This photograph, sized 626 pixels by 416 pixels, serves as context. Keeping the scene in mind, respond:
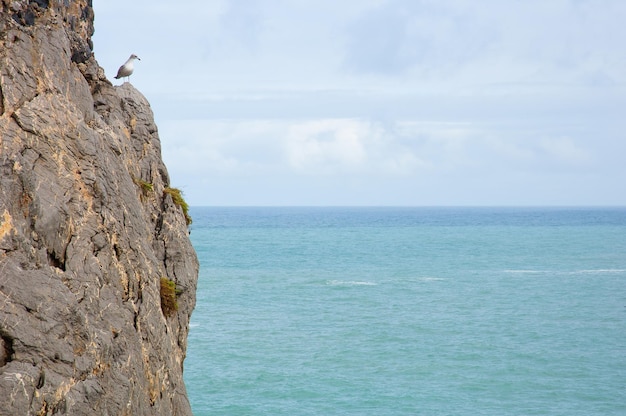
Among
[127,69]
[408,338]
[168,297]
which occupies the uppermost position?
[127,69]

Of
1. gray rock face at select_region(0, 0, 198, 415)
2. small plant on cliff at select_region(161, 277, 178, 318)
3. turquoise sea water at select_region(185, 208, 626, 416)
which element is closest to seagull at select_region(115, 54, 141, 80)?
gray rock face at select_region(0, 0, 198, 415)

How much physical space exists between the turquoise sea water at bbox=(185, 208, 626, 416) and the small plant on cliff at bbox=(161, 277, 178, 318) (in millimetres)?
18777

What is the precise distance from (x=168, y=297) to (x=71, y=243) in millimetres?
3685

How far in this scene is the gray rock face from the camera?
1130cm

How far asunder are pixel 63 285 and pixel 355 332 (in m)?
44.3

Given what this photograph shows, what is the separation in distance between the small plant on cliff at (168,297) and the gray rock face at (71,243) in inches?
8.8

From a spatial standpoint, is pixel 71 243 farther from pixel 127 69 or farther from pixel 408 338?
pixel 408 338

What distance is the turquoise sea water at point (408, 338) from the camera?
37844 mm

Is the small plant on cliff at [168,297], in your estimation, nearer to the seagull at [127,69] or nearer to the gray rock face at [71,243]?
the gray rock face at [71,243]

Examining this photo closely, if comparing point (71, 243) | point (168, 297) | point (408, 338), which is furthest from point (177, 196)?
point (408, 338)

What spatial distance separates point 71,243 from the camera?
40.5 feet

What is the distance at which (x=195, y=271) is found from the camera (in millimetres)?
17078

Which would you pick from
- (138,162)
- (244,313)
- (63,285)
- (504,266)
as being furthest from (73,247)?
(504,266)

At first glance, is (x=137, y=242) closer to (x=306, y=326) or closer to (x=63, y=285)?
(x=63, y=285)
